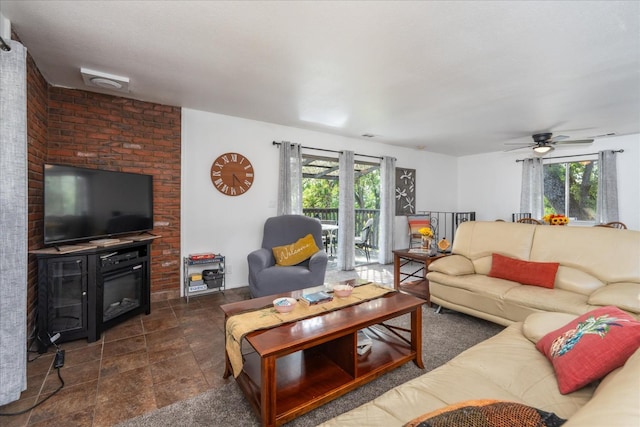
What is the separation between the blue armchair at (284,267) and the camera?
3.15 meters

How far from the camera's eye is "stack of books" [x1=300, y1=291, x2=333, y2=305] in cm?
204

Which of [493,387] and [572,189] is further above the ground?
[572,189]

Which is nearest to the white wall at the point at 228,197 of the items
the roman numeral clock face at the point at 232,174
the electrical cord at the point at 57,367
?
the roman numeral clock face at the point at 232,174

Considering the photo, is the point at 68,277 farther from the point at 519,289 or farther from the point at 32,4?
the point at 519,289

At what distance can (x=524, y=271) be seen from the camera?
8.93 feet

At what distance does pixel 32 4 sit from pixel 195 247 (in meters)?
2.67

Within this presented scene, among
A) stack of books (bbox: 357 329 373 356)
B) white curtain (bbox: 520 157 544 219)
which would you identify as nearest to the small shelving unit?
stack of books (bbox: 357 329 373 356)

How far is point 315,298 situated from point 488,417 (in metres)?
1.45

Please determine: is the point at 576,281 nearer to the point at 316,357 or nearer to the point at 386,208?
the point at 316,357

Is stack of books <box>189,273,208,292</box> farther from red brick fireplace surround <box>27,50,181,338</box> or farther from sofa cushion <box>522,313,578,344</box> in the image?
sofa cushion <box>522,313,578,344</box>

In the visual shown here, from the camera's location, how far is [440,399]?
3.75 ft

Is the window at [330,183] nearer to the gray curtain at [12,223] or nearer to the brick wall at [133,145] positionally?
Answer: the brick wall at [133,145]

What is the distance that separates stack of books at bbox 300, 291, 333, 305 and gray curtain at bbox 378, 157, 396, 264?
3591 millimetres

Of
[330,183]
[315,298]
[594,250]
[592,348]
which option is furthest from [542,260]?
[330,183]
